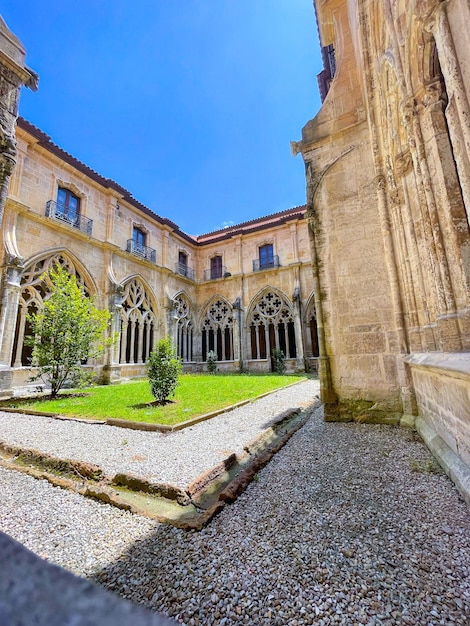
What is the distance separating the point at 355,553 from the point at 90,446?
10.5 feet

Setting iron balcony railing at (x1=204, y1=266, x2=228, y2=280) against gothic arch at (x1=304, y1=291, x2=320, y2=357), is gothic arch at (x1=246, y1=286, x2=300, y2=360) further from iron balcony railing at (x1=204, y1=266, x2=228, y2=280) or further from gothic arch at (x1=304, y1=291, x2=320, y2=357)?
iron balcony railing at (x1=204, y1=266, x2=228, y2=280)

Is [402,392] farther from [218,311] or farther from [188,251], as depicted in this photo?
[188,251]

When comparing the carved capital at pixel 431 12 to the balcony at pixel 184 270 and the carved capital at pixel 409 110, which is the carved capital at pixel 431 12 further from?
the balcony at pixel 184 270

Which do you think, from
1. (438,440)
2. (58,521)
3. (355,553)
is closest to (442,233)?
(438,440)

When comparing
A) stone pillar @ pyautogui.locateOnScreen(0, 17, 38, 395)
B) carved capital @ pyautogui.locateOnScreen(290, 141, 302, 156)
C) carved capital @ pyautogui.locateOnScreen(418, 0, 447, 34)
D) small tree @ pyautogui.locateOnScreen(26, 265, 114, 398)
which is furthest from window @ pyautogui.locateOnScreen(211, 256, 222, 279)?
carved capital @ pyautogui.locateOnScreen(418, 0, 447, 34)

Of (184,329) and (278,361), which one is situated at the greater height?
(184,329)

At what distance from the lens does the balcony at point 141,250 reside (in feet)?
46.4

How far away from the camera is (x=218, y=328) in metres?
18.3

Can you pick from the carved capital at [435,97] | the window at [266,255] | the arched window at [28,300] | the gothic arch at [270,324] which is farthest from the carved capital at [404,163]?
the window at [266,255]

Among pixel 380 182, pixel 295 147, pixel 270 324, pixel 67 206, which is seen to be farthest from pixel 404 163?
pixel 270 324

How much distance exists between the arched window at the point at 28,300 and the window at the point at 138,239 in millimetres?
4385

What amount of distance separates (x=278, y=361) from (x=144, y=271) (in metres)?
8.58

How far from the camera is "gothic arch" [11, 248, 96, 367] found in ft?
31.7

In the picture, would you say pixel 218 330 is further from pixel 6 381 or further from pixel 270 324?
pixel 6 381
